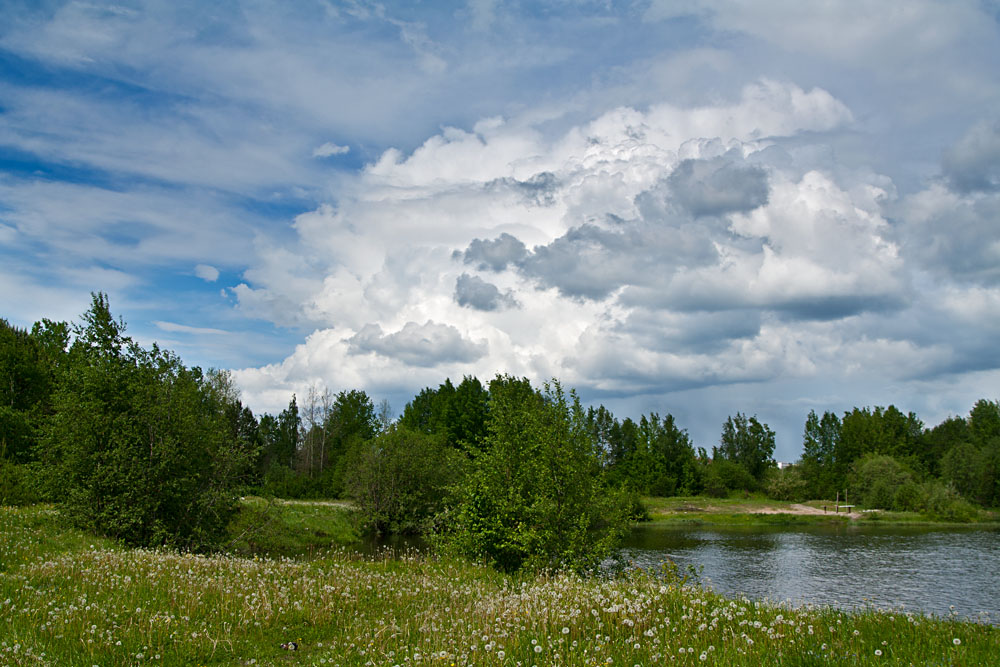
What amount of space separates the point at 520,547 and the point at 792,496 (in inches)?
4399

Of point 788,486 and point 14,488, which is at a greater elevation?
point 14,488

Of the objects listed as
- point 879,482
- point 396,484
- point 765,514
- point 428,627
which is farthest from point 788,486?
point 428,627

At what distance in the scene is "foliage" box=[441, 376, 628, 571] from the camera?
72.8 feet

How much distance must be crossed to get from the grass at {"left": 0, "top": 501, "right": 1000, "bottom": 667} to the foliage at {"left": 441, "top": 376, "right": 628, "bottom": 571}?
912 cm

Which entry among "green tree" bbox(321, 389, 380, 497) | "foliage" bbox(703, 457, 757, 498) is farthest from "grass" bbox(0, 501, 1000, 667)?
"foliage" bbox(703, 457, 757, 498)

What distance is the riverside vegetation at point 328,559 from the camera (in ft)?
27.7

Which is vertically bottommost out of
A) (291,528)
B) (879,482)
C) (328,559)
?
(291,528)

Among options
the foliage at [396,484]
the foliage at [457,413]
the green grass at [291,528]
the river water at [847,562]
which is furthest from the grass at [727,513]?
the green grass at [291,528]

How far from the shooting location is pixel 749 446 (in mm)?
145125

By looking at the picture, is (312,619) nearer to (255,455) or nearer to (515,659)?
(515,659)

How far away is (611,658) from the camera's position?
7434 millimetres

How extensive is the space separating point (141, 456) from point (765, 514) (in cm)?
8513

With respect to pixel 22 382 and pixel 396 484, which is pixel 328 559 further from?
pixel 22 382

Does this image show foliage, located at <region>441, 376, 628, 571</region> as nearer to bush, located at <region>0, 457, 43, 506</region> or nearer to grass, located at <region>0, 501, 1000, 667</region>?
grass, located at <region>0, 501, 1000, 667</region>
